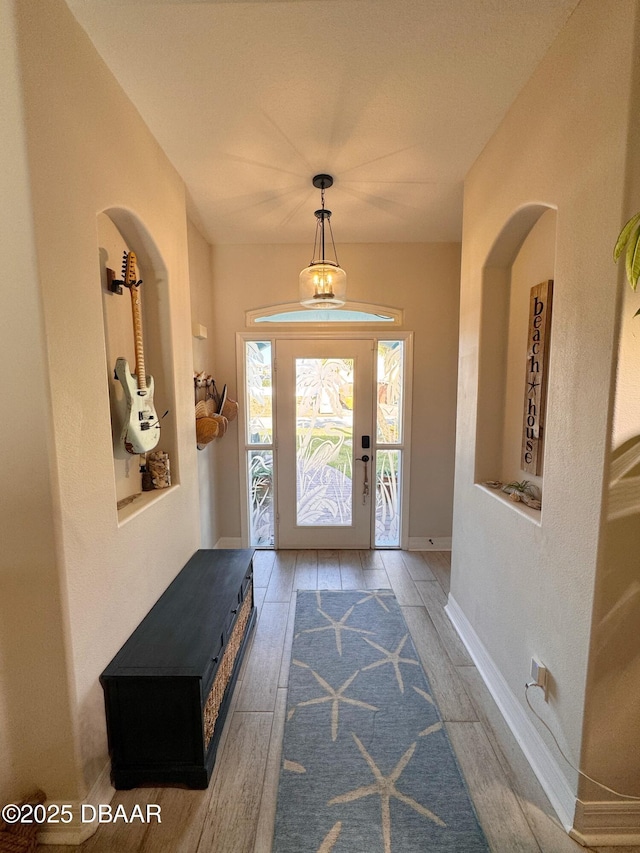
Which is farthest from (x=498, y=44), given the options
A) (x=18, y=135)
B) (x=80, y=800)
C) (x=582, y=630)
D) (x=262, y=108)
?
(x=80, y=800)

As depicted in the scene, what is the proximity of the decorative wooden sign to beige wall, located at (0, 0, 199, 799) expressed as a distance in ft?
6.25

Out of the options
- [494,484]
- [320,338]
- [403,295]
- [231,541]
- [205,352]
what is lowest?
[231,541]

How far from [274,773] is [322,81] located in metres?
2.83

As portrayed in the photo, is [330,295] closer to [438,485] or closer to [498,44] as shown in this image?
[498,44]

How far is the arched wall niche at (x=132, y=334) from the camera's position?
1.64 meters

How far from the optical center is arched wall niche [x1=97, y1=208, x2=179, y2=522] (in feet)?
5.38

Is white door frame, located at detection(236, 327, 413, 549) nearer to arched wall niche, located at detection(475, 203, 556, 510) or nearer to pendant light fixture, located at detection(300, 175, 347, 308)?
pendant light fixture, located at detection(300, 175, 347, 308)

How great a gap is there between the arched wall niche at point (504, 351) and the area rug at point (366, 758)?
3.96ft

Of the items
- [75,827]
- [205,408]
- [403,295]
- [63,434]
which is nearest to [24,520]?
[63,434]

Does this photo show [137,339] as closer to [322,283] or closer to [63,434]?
[63,434]

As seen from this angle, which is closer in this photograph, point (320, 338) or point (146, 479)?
point (146, 479)

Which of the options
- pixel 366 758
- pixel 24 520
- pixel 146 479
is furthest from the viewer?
pixel 146 479

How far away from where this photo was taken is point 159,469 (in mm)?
1982

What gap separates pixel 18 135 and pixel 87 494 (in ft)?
3.59
